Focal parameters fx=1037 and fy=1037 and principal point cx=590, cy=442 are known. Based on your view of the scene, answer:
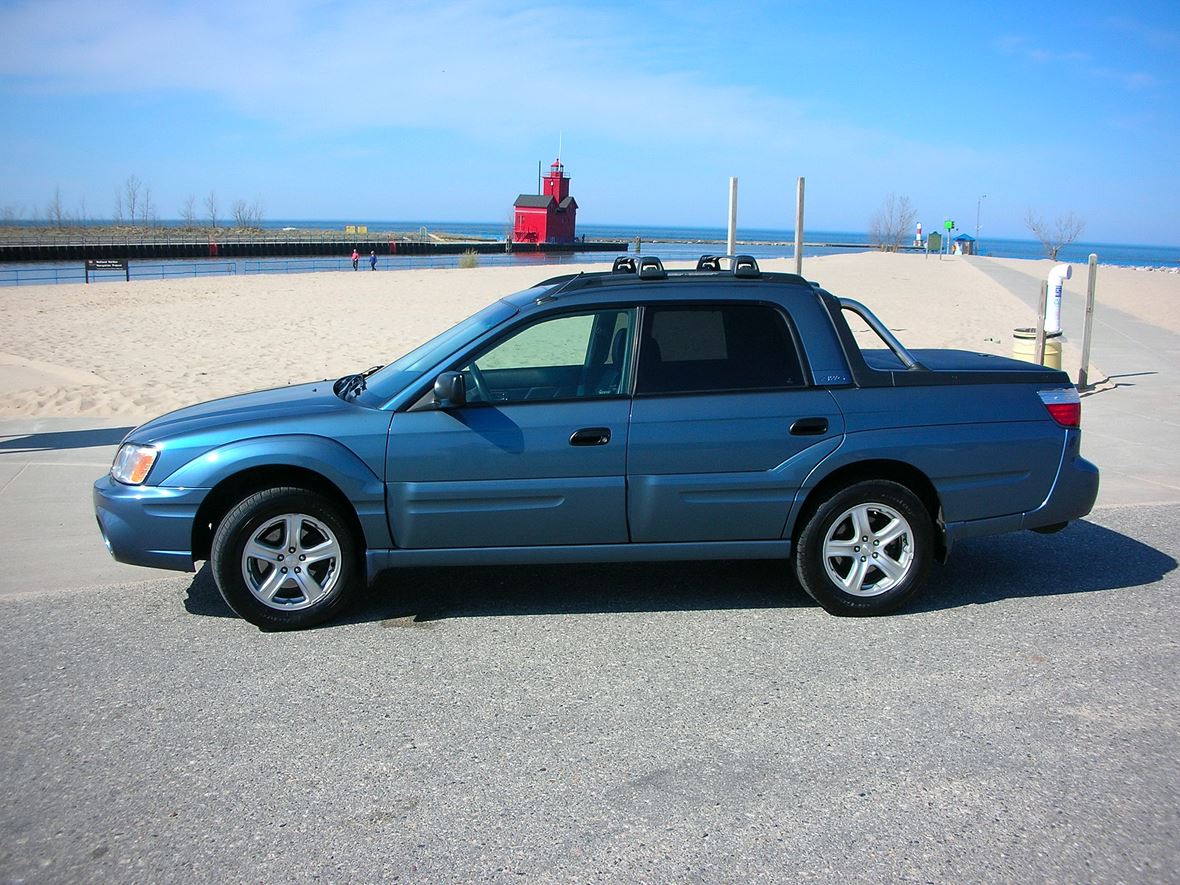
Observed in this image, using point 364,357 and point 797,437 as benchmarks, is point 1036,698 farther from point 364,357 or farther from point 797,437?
point 364,357

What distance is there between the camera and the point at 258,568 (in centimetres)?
514

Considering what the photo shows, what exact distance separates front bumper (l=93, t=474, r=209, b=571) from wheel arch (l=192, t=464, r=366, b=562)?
0.05 meters

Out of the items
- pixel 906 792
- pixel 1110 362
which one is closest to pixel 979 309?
pixel 1110 362

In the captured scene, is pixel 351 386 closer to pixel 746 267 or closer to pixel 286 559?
pixel 286 559

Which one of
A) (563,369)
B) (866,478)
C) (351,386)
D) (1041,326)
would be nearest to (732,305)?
(563,369)

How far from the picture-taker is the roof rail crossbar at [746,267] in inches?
220

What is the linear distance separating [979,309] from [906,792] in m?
22.6

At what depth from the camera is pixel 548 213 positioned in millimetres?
89438

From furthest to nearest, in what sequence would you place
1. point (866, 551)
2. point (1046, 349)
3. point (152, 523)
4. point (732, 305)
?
point (1046, 349) → point (732, 305) → point (866, 551) → point (152, 523)

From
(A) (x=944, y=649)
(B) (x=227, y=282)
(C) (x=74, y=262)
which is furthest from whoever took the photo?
(C) (x=74, y=262)

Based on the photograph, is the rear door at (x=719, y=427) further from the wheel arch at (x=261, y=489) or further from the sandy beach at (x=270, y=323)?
the sandy beach at (x=270, y=323)

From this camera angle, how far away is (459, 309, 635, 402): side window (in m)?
5.32

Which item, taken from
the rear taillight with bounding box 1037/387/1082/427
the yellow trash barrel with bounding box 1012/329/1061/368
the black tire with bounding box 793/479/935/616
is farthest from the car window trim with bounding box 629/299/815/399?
the yellow trash barrel with bounding box 1012/329/1061/368

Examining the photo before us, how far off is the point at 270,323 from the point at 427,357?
1592 cm
